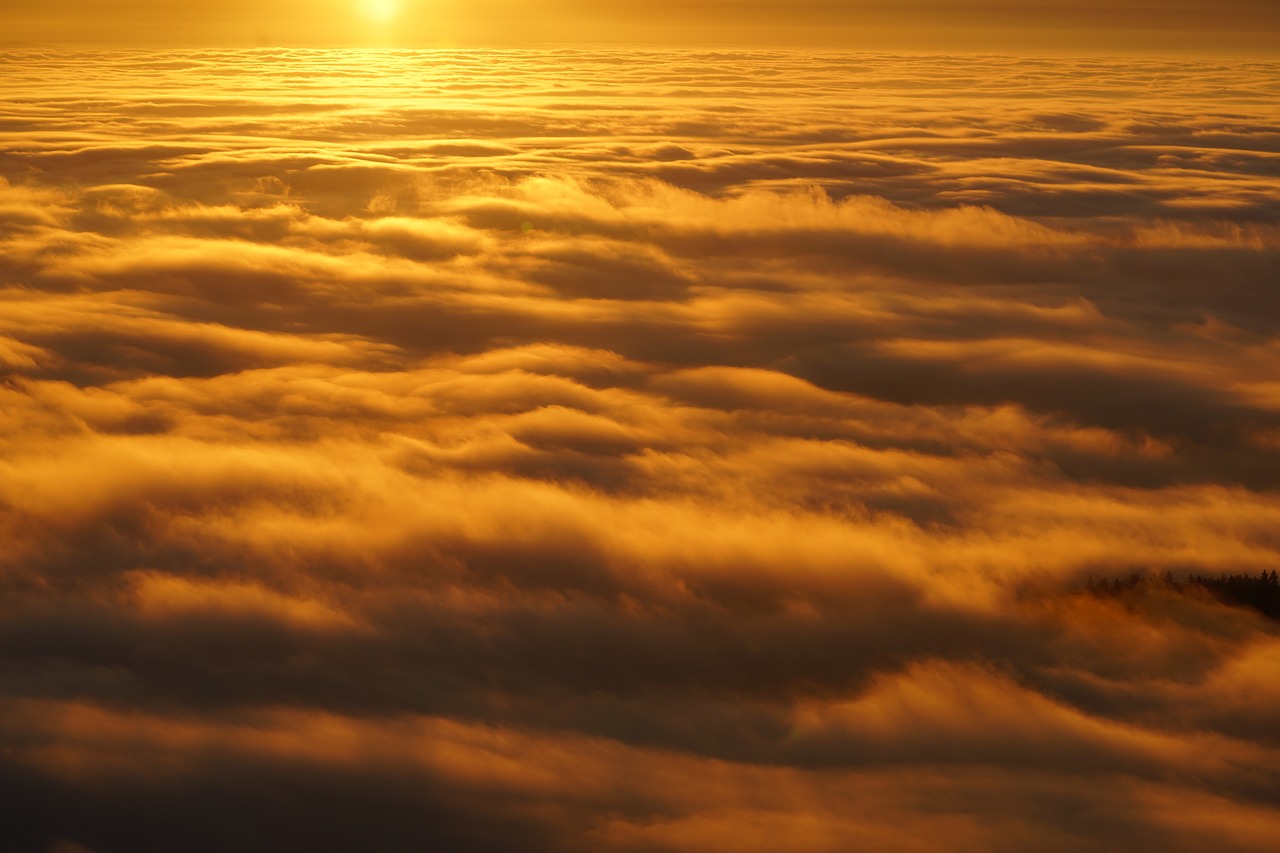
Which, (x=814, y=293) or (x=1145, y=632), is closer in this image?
(x=1145, y=632)

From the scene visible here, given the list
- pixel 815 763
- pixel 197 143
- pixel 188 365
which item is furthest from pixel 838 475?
pixel 197 143

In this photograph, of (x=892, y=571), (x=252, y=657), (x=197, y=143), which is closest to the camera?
(x=252, y=657)

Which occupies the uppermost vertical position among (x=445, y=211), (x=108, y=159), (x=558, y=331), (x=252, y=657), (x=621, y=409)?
(x=108, y=159)

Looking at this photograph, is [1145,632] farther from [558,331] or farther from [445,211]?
[445,211]

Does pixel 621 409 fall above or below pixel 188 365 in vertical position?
below

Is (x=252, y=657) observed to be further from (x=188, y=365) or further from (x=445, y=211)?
(x=445, y=211)

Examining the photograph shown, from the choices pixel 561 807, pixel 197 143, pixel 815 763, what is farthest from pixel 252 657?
pixel 197 143

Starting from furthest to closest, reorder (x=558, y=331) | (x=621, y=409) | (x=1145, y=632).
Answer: (x=558, y=331)
(x=621, y=409)
(x=1145, y=632)
